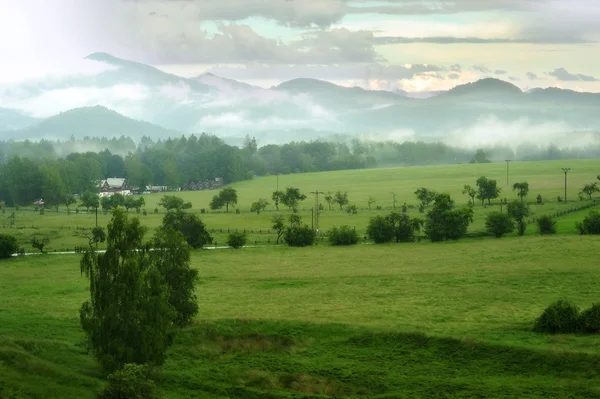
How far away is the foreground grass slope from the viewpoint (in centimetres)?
3534

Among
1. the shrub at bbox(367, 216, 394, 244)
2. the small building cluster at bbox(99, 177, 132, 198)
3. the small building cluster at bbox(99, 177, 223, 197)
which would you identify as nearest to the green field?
the shrub at bbox(367, 216, 394, 244)

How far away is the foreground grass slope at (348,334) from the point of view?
35344 millimetres

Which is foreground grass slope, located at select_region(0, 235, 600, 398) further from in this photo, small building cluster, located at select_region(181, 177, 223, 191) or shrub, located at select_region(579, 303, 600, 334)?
small building cluster, located at select_region(181, 177, 223, 191)

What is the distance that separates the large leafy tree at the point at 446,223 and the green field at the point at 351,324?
2162 mm

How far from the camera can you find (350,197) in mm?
123875

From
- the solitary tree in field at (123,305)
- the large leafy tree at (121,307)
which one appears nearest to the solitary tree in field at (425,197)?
the solitary tree in field at (123,305)

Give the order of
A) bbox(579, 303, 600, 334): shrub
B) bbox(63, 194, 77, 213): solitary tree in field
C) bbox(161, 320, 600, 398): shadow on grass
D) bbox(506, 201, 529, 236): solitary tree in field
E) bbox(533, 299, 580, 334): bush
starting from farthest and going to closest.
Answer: bbox(63, 194, 77, 213): solitary tree in field
bbox(506, 201, 529, 236): solitary tree in field
bbox(533, 299, 580, 334): bush
bbox(579, 303, 600, 334): shrub
bbox(161, 320, 600, 398): shadow on grass

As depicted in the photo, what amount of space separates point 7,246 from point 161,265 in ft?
115

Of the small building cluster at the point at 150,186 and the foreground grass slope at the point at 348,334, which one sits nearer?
the foreground grass slope at the point at 348,334

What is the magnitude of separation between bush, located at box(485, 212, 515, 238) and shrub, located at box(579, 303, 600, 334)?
3605 centimetres

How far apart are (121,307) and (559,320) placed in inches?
880

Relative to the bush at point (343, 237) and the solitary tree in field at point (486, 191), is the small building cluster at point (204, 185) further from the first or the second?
the bush at point (343, 237)

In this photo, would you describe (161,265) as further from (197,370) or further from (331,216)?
(331,216)

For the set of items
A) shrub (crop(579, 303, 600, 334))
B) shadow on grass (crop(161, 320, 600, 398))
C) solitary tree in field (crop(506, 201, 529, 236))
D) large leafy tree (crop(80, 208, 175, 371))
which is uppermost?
solitary tree in field (crop(506, 201, 529, 236))
